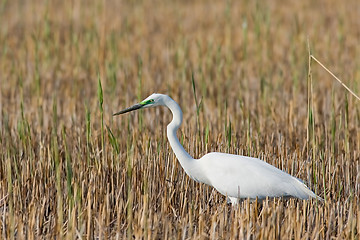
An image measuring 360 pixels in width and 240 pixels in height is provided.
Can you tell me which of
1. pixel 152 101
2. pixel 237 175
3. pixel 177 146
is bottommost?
pixel 237 175

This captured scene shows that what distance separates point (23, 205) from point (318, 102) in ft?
12.3

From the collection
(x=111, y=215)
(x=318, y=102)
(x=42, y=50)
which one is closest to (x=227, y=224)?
(x=111, y=215)

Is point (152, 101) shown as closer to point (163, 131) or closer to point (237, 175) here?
point (237, 175)

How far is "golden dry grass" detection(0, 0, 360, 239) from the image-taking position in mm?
3404

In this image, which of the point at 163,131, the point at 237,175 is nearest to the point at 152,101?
the point at 237,175

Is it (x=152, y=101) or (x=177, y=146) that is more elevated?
(x=152, y=101)

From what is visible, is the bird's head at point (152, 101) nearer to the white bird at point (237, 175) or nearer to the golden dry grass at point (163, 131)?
the white bird at point (237, 175)

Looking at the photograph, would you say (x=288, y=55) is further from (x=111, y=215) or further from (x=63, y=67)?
(x=111, y=215)

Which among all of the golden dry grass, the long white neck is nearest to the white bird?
the long white neck

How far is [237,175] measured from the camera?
3.64 metres

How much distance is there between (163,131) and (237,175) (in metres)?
1.65

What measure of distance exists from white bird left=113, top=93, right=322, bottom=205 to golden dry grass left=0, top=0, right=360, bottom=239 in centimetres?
11

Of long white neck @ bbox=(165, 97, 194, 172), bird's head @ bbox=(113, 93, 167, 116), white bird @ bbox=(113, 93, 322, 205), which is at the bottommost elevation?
white bird @ bbox=(113, 93, 322, 205)

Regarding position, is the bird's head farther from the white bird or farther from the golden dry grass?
the golden dry grass
